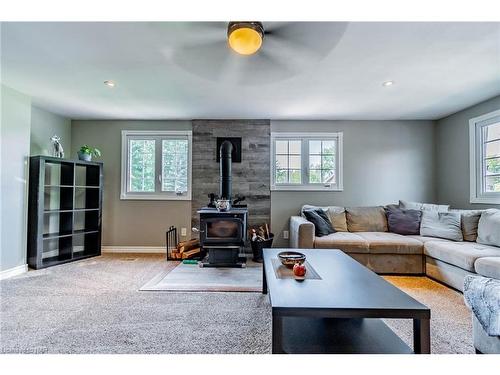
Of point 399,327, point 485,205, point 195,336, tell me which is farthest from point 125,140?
point 485,205

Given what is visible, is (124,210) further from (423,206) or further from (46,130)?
(423,206)

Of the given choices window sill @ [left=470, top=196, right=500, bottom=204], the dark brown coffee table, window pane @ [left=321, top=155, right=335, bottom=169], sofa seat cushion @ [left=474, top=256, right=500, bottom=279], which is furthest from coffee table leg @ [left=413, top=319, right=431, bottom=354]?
window pane @ [left=321, top=155, right=335, bottom=169]

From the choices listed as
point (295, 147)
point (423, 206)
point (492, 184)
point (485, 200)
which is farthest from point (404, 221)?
point (295, 147)

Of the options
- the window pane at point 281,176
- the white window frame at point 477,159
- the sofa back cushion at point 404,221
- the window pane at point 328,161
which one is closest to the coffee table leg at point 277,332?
the sofa back cushion at point 404,221

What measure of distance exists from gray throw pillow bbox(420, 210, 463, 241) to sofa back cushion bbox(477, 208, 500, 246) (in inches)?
8.4

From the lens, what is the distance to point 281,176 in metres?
4.61

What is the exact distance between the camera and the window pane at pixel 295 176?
4605 millimetres

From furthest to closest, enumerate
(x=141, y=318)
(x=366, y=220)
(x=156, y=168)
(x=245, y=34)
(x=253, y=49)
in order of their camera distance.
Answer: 1. (x=156, y=168)
2. (x=366, y=220)
3. (x=141, y=318)
4. (x=253, y=49)
5. (x=245, y=34)

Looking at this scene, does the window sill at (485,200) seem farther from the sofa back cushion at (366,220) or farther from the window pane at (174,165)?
the window pane at (174,165)

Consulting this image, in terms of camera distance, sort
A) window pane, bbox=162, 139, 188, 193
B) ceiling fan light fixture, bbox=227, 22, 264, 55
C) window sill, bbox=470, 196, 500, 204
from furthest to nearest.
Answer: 1. window pane, bbox=162, 139, 188, 193
2. window sill, bbox=470, 196, 500, 204
3. ceiling fan light fixture, bbox=227, 22, 264, 55

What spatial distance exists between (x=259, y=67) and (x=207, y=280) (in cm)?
235

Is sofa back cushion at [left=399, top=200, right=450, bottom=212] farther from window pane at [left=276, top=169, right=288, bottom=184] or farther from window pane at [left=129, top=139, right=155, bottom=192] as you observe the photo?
window pane at [left=129, top=139, right=155, bottom=192]

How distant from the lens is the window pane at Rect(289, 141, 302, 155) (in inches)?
182

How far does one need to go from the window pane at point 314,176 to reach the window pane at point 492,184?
2.20 metres
